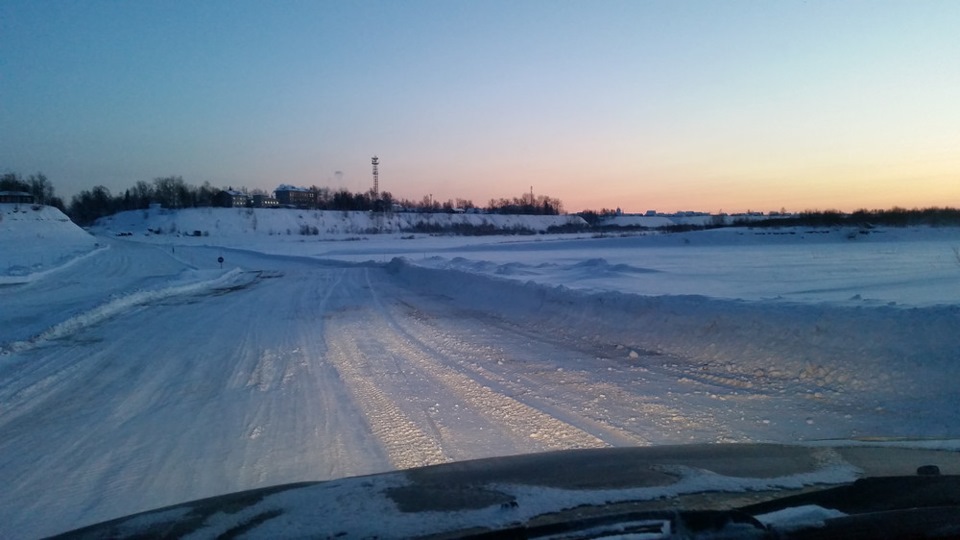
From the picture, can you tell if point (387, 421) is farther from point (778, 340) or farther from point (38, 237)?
point (38, 237)

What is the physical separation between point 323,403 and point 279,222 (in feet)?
427

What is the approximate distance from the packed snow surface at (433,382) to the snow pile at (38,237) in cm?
3542

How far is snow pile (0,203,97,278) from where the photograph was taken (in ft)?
161

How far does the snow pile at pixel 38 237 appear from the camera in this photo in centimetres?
4922

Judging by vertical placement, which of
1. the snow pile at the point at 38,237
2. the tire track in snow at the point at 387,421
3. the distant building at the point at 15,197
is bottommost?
the tire track in snow at the point at 387,421

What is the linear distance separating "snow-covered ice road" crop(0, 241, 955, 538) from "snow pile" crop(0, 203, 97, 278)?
3631 centimetres

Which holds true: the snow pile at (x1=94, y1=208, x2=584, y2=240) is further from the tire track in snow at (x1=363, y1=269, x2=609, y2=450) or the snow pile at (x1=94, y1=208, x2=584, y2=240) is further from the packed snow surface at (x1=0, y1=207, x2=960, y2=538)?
the tire track in snow at (x1=363, y1=269, x2=609, y2=450)

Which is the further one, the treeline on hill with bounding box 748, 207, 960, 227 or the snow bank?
the treeline on hill with bounding box 748, 207, 960, 227

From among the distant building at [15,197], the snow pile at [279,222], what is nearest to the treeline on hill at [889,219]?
the snow pile at [279,222]

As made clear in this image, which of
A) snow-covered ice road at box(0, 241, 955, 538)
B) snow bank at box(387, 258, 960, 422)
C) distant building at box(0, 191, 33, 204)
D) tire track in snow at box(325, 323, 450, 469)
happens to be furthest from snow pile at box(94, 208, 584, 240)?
tire track in snow at box(325, 323, 450, 469)

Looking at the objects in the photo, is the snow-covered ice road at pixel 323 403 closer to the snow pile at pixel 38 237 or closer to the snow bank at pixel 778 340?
the snow bank at pixel 778 340

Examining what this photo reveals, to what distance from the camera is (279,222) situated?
434ft

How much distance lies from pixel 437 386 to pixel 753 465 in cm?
551

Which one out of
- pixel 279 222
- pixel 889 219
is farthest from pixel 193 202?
pixel 889 219
